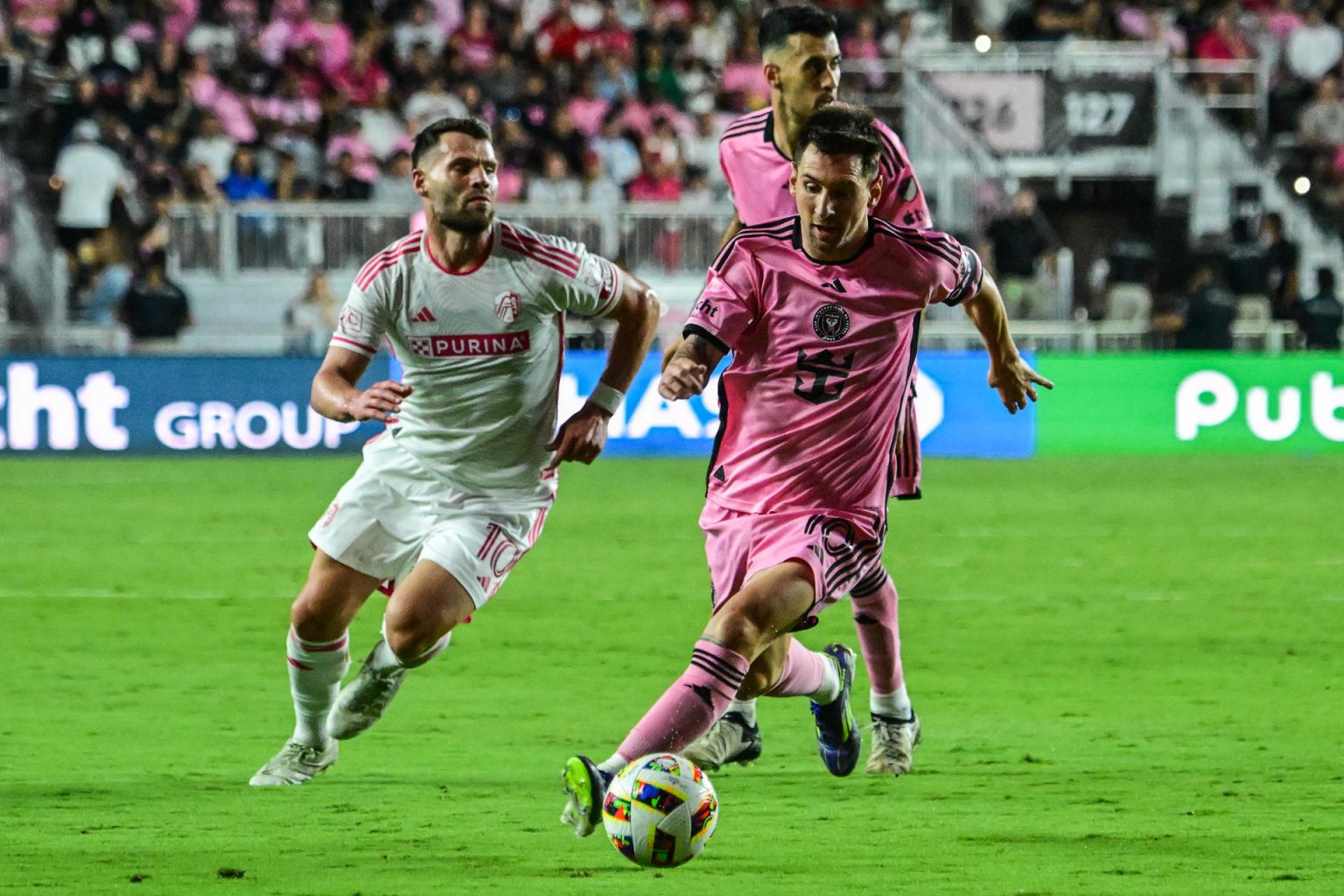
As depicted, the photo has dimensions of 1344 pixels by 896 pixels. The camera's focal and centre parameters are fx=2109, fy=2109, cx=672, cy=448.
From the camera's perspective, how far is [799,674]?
609 cm

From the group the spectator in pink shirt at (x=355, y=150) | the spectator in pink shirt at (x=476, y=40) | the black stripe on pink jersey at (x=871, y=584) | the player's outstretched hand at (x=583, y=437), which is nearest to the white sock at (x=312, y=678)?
the player's outstretched hand at (x=583, y=437)

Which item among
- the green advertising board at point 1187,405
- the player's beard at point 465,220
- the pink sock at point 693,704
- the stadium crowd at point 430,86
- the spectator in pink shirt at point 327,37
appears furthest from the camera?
the spectator in pink shirt at point 327,37

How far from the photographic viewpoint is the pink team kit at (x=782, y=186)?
6434mm

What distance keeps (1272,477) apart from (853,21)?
845 centimetres

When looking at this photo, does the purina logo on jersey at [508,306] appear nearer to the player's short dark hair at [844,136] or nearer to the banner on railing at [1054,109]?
the player's short dark hair at [844,136]

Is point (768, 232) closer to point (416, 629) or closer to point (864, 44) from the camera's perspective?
point (416, 629)

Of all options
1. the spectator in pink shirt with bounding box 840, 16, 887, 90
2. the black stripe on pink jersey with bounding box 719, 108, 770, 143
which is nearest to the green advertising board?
the spectator in pink shirt with bounding box 840, 16, 887, 90

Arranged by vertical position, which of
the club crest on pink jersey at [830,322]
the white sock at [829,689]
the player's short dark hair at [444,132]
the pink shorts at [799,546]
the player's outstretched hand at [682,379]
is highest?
the player's short dark hair at [444,132]

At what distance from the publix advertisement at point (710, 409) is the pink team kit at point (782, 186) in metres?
10.2

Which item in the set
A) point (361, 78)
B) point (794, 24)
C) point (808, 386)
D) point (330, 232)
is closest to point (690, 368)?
point (808, 386)

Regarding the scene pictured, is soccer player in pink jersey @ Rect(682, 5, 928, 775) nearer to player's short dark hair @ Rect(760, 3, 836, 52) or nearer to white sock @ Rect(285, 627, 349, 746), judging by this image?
player's short dark hair @ Rect(760, 3, 836, 52)

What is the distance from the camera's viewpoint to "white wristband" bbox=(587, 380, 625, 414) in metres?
6.55

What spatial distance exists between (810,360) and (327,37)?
652 inches

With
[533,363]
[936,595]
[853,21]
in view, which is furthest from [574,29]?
[533,363]
